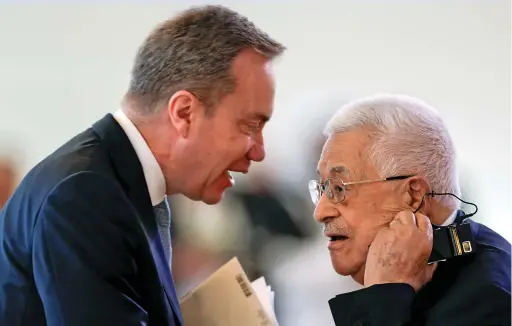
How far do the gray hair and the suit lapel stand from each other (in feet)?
1.38

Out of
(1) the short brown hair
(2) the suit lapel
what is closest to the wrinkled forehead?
(1) the short brown hair

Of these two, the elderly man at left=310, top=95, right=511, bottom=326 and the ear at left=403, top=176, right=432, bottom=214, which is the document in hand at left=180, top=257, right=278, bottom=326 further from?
the ear at left=403, top=176, right=432, bottom=214

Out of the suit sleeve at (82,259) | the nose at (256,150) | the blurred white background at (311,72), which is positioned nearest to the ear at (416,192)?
the nose at (256,150)

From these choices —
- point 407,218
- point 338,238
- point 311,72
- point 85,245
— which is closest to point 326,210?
point 338,238

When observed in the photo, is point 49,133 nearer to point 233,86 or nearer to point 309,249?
point 309,249

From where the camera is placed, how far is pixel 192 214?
223 centimetres

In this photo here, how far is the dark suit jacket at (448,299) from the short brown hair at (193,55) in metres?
0.45

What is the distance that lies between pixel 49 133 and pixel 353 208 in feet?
4.52

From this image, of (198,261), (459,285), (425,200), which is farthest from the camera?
(198,261)

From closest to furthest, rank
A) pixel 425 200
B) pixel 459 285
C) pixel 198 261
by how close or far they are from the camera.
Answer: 1. pixel 459 285
2. pixel 425 200
3. pixel 198 261

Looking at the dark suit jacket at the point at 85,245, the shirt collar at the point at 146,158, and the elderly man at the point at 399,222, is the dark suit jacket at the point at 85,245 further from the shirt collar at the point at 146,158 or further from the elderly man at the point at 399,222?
the elderly man at the point at 399,222

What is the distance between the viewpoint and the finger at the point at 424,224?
1162 mm

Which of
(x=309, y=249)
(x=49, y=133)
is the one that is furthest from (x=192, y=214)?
(x=49, y=133)

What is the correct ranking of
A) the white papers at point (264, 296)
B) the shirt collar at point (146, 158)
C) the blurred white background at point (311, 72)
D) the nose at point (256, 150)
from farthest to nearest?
1. the blurred white background at point (311, 72)
2. the white papers at point (264, 296)
3. the nose at point (256, 150)
4. the shirt collar at point (146, 158)
